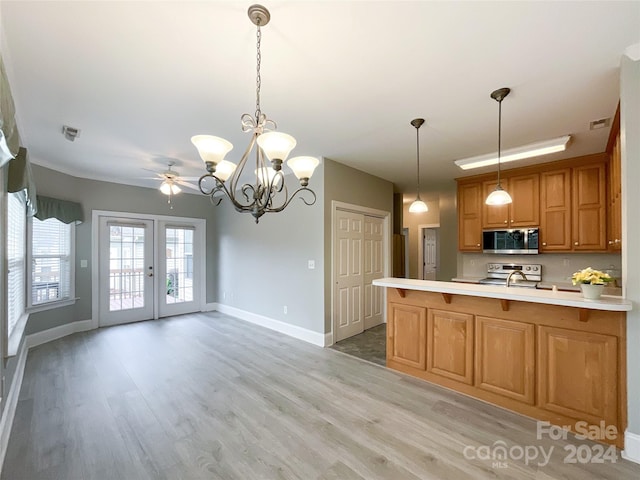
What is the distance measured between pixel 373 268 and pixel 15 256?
4.70 metres

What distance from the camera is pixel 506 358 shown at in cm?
253

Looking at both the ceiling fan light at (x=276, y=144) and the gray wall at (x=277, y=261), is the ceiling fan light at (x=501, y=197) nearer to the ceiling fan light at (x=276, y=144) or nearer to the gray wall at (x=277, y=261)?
the ceiling fan light at (x=276, y=144)

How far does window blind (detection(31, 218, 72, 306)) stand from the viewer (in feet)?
13.6

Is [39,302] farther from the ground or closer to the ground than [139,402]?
farther from the ground

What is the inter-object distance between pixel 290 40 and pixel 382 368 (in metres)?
3.29

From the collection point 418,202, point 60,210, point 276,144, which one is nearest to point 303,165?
point 276,144

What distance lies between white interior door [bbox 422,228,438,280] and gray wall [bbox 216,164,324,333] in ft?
16.8

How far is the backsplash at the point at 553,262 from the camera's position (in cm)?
414

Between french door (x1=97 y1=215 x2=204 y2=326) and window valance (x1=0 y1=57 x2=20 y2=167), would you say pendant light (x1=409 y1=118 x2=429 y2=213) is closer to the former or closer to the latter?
window valance (x1=0 y1=57 x2=20 y2=167)

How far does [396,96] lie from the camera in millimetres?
2455

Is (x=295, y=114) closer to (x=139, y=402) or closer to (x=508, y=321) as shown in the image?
(x=508, y=321)

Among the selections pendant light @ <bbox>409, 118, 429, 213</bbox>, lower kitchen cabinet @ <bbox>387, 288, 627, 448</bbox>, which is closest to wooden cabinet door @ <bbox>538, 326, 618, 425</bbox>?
lower kitchen cabinet @ <bbox>387, 288, 627, 448</bbox>

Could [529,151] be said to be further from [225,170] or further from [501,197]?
[225,170]

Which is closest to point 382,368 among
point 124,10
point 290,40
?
point 290,40
